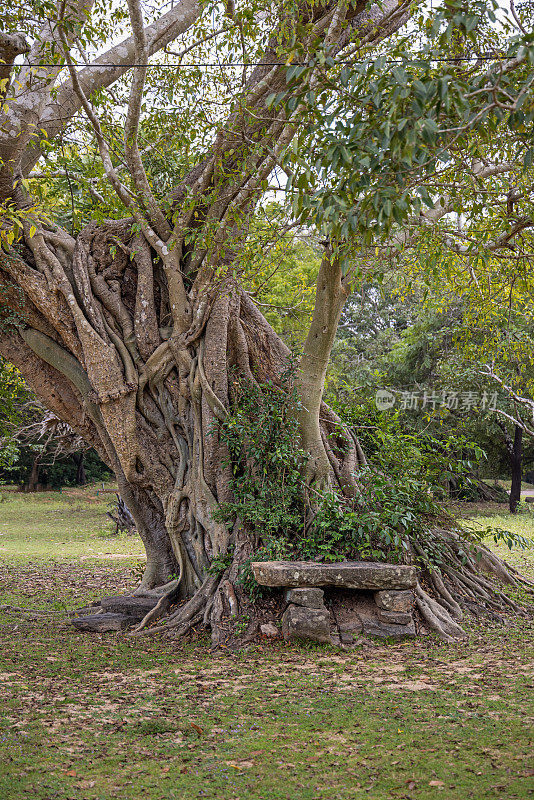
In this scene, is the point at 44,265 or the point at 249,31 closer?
the point at 249,31

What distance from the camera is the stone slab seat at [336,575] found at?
6.39m

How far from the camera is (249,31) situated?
7066 mm

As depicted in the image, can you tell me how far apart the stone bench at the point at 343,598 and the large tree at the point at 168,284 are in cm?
43

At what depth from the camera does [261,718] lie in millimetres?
4562

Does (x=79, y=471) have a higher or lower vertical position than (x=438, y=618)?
higher

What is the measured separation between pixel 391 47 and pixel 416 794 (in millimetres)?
7594

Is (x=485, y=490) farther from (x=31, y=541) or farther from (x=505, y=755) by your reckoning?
(x=505, y=755)

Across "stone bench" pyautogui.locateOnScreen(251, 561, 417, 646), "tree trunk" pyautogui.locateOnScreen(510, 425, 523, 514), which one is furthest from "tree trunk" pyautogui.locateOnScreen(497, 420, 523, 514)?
"stone bench" pyautogui.locateOnScreen(251, 561, 417, 646)

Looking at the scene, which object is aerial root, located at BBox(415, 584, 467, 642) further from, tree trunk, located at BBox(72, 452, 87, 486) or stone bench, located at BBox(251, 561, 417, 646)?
tree trunk, located at BBox(72, 452, 87, 486)

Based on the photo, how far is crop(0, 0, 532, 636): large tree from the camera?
704cm

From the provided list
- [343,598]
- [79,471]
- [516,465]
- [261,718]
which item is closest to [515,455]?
[516,465]

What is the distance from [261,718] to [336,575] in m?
2.05

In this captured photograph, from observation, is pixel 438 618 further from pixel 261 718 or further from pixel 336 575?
pixel 261 718

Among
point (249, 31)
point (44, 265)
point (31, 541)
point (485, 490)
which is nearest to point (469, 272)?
point (249, 31)
